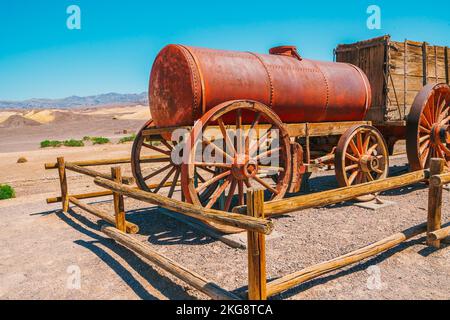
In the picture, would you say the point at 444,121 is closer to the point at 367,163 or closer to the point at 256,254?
the point at 367,163

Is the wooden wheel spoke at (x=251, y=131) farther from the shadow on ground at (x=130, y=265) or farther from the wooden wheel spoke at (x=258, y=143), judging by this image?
the shadow on ground at (x=130, y=265)

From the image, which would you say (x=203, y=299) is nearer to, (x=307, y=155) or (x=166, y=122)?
(x=166, y=122)

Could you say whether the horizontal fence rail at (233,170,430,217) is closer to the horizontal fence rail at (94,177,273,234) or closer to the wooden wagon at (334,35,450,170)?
the horizontal fence rail at (94,177,273,234)

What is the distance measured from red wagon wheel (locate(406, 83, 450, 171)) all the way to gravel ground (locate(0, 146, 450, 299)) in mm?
1010

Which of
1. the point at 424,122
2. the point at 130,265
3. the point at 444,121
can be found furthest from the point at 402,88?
the point at 130,265

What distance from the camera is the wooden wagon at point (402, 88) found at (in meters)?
7.86

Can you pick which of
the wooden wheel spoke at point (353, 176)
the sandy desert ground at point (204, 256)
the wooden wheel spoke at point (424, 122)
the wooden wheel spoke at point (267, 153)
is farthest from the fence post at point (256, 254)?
the wooden wheel spoke at point (424, 122)

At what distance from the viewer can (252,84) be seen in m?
5.81

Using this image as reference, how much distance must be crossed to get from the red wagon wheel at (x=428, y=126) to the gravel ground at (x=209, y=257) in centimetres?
101

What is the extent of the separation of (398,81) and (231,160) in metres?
5.05

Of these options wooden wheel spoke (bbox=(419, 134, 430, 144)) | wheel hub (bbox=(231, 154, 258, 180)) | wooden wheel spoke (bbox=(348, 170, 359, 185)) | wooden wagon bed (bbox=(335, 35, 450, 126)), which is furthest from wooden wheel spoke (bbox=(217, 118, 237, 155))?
wooden wheel spoke (bbox=(419, 134, 430, 144))

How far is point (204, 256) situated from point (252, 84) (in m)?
2.78
